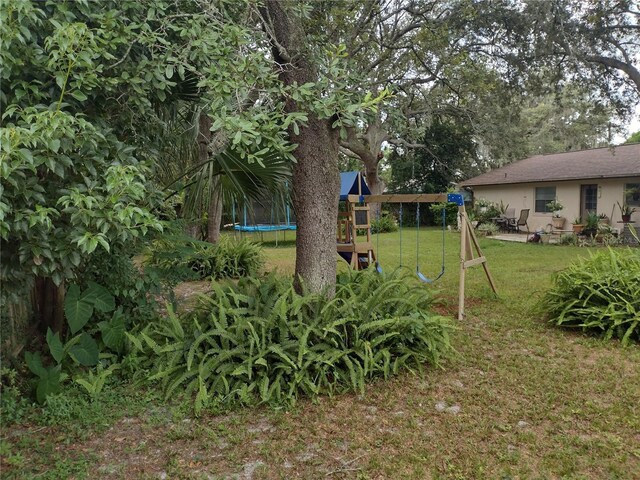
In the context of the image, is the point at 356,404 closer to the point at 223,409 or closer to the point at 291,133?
the point at 223,409

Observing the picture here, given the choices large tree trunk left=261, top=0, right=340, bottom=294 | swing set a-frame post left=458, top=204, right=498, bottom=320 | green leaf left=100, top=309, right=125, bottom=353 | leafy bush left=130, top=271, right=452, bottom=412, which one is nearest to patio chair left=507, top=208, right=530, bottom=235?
swing set a-frame post left=458, top=204, right=498, bottom=320

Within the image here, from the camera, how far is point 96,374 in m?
3.64

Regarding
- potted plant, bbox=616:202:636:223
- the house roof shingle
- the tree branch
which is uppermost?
the tree branch

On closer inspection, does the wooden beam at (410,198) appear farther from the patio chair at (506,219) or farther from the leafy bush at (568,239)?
the patio chair at (506,219)

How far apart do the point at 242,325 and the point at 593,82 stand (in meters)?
12.0

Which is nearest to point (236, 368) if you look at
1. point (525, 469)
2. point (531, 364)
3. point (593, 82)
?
point (525, 469)

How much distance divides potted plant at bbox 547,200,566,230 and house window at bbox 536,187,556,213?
0.66 metres

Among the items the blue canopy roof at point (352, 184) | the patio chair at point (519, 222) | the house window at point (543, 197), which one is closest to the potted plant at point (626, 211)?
the house window at point (543, 197)

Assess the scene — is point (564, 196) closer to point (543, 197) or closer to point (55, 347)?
point (543, 197)

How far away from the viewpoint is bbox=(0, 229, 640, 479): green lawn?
2.56 metres

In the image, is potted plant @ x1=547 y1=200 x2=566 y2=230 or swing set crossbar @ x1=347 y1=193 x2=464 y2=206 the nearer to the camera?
swing set crossbar @ x1=347 y1=193 x2=464 y2=206

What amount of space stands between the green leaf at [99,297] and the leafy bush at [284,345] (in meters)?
0.35

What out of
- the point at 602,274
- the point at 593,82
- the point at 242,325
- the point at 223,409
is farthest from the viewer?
the point at 593,82

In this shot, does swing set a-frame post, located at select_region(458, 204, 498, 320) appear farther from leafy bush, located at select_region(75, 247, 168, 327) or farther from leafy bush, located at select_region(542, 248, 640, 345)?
leafy bush, located at select_region(75, 247, 168, 327)
